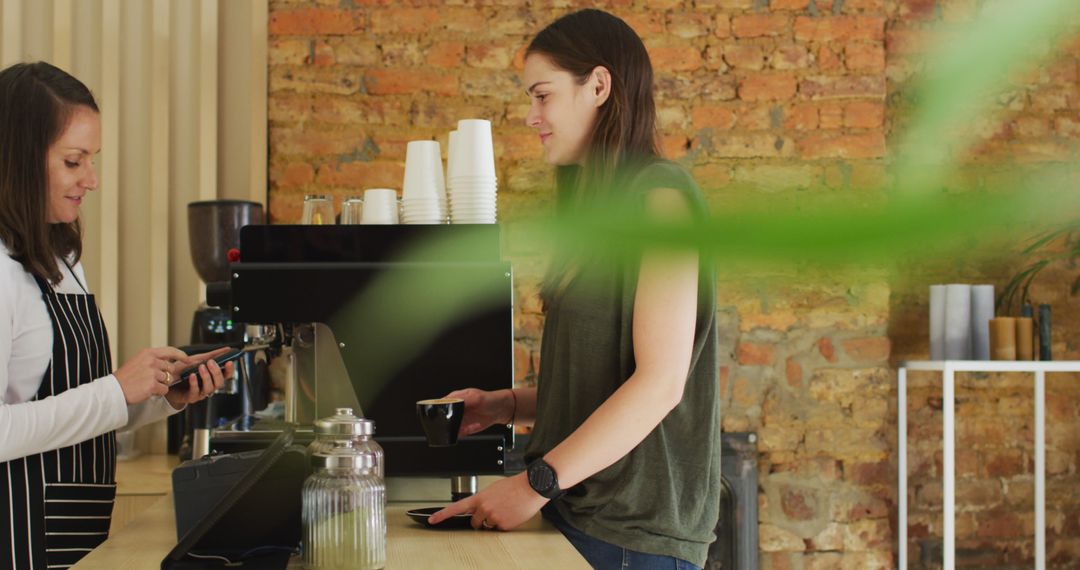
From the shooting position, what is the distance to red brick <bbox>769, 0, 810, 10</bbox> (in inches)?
116

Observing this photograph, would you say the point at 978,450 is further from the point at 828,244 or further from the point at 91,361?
the point at 828,244

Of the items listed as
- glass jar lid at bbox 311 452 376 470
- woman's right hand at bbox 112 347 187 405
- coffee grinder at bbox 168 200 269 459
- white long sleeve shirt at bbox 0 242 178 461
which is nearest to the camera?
glass jar lid at bbox 311 452 376 470

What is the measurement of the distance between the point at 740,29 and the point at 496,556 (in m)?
2.18

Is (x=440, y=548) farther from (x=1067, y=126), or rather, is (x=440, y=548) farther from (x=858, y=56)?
(x=858, y=56)

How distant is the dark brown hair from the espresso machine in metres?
0.38

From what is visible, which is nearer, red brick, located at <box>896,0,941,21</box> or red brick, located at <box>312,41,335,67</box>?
red brick, located at <box>896,0,941,21</box>

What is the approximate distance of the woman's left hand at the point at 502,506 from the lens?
117cm

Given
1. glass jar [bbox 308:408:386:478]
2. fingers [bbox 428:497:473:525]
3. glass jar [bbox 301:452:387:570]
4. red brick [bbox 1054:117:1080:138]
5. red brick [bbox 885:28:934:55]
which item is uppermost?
red brick [bbox 885:28:934:55]

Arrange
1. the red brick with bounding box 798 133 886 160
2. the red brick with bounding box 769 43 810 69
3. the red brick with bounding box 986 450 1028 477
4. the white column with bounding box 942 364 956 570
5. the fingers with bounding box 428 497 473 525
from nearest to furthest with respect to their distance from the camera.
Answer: the fingers with bounding box 428 497 473 525, the white column with bounding box 942 364 956 570, the red brick with bounding box 798 133 886 160, the red brick with bounding box 769 43 810 69, the red brick with bounding box 986 450 1028 477

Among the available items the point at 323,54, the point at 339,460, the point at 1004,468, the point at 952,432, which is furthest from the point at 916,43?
the point at 1004,468

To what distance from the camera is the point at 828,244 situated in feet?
0.52

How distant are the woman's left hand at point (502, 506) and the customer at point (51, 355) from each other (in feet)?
1.58

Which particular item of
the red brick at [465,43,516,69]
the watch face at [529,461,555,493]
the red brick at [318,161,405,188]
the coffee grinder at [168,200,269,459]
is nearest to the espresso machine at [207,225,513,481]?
the watch face at [529,461,555,493]

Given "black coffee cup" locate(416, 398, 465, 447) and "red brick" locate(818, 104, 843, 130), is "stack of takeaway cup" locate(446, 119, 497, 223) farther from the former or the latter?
"red brick" locate(818, 104, 843, 130)
